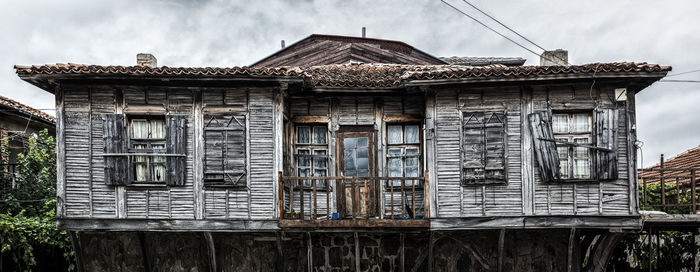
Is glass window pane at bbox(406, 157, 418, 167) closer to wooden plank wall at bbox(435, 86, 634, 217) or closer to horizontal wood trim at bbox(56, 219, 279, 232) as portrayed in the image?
wooden plank wall at bbox(435, 86, 634, 217)

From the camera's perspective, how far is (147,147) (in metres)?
10.5

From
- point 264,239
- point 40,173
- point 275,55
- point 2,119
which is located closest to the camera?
point 264,239

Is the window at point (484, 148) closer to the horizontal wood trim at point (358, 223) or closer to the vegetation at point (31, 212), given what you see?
the horizontal wood trim at point (358, 223)

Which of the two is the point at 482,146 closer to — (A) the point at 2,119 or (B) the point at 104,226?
(B) the point at 104,226

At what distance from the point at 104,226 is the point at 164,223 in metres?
1.22

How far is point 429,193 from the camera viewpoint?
34.8ft

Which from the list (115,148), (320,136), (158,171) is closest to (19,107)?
(115,148)

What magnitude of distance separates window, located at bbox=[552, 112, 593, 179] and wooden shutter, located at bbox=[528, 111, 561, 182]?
190 mm

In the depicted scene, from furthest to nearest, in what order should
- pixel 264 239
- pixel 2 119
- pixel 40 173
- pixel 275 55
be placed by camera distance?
pixel 275 55, pixel 2 119, pixel 40 173, pixel 264 239

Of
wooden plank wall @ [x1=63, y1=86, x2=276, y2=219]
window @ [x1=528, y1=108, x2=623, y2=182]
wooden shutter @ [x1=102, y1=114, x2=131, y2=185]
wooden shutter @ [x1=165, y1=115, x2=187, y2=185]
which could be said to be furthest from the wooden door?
wooden shutter @ [x1=102, y1=114, x2=131, y2=185]

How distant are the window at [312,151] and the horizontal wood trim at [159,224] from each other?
5.71ft

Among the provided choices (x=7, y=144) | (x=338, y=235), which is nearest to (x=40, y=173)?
(x=7, y=144)

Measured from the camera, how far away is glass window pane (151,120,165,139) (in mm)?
10641

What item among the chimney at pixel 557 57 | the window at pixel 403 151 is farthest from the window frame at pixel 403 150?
the chimney at pixel 557 57
